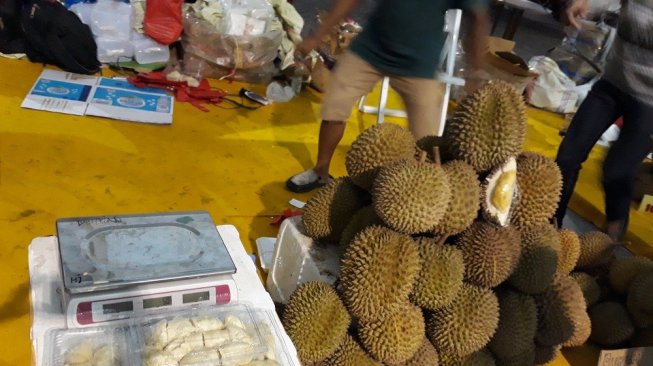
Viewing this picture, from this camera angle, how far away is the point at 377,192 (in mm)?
1231

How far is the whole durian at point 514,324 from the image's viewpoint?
55.1 inches

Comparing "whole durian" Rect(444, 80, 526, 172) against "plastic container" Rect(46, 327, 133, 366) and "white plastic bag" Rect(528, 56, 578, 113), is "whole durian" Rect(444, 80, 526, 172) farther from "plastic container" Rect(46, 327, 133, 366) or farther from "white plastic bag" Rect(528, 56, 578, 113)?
"white plastic bag" Rect(528, 56, 578, 113)

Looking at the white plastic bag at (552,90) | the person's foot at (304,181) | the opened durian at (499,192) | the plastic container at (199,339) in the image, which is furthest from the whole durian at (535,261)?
the white plastic bag at (552,90)

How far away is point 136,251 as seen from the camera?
1.06 m

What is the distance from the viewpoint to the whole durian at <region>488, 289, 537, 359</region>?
1.40m

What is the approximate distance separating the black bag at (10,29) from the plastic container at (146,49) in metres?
0.62

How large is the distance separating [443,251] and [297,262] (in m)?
0.45

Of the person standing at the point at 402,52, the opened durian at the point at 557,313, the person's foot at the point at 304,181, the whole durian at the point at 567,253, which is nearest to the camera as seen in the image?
the opened durian at the point at 557,313

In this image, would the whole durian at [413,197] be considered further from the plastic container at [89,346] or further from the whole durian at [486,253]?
the plastic container at [89,346]

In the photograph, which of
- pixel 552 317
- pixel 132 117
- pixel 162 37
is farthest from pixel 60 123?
pixel 552 317

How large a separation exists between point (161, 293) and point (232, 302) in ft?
0.45

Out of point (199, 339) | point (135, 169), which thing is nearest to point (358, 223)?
point (199, 339)

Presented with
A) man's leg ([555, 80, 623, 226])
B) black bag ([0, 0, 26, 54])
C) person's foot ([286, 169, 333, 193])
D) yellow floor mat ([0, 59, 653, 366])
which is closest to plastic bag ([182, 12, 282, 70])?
yellow floor mat ([0, 59, 653, 366])

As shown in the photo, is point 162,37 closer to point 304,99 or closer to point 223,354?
point 304,99
